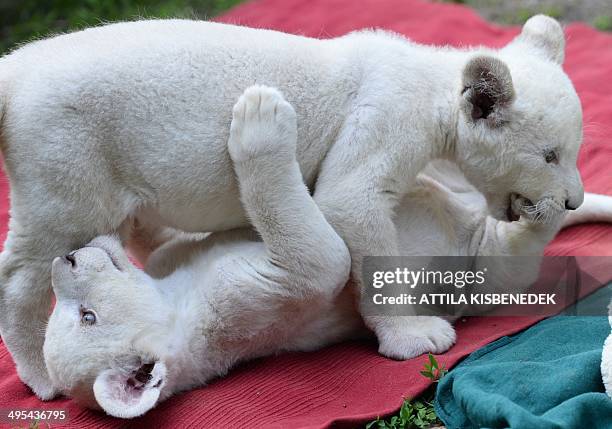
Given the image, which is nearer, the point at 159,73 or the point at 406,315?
the point at 159,73

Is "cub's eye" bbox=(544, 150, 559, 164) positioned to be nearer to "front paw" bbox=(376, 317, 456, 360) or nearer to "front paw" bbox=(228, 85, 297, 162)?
"front paw" bbox=(376, 317, 456, 360)

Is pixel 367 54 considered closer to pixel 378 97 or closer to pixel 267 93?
pixel 378 97

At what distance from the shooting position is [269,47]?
414cm

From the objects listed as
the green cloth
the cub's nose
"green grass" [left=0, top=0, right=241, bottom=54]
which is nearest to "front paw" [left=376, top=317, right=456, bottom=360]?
the green cloth

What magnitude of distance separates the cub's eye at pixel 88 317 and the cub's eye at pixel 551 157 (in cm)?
208

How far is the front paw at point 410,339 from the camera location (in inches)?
162

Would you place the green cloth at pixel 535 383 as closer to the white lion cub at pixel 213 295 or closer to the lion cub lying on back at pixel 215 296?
the lion cub lying on back at pixel 215 296

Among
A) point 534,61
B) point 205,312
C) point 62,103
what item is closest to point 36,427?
point 205,312

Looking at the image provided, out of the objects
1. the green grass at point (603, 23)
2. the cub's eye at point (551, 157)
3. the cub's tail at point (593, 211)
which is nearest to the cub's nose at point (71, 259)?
the cub's eye at point (551, 157)

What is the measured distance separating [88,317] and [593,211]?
9.32 ft

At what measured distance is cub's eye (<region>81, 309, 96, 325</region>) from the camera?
A: 148 inches

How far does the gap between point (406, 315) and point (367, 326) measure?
0.19m

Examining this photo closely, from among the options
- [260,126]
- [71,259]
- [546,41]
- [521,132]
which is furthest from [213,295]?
[546,41]

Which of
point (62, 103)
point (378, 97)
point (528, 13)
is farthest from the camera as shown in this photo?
point (528, 13)
